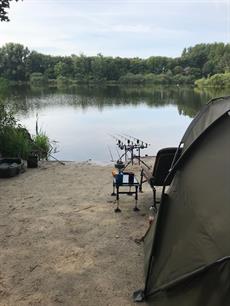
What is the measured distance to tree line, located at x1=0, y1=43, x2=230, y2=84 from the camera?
3100 inches

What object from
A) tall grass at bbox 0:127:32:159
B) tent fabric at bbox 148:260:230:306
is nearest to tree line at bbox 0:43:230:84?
tall grass at bbox 0:127:32:159

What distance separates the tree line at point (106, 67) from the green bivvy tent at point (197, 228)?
74.6m

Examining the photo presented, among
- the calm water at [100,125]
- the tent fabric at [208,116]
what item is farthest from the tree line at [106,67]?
the tent fabric at [208,116]

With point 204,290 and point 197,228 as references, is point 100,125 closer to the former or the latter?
point 197,228

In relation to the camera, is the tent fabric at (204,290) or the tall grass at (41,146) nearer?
the tent fabric at (204,290)

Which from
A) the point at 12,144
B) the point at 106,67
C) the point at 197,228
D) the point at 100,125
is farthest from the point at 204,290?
the point at 106,67

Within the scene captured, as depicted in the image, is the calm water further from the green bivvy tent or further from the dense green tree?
the dense green tree

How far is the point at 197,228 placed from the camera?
3105 millimetres

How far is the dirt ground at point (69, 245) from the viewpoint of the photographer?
3625 millimetres

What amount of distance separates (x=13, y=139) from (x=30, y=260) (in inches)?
226

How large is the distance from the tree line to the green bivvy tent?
245 feet

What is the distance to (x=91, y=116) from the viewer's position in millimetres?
26281

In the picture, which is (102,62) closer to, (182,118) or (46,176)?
(182,118)

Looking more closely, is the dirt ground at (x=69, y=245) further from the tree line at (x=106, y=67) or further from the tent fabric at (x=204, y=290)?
the tree line at (x=106, y=67)
